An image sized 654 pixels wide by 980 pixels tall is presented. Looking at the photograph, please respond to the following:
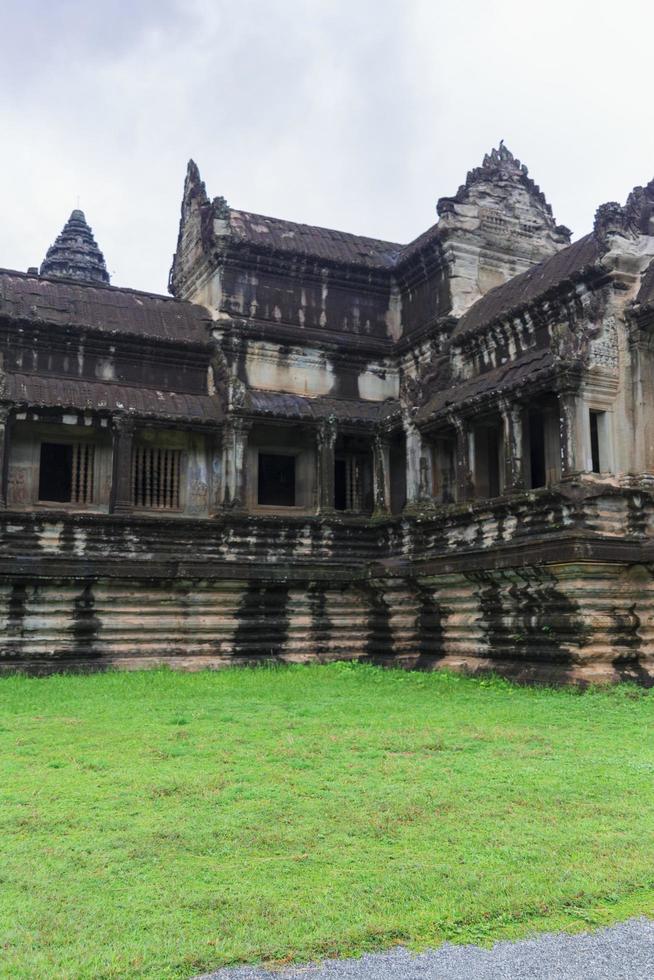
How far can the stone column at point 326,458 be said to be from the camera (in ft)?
66.0

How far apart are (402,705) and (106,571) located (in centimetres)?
738

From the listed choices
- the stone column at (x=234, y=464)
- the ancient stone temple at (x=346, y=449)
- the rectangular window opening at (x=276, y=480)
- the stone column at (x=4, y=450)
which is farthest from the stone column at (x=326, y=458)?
the stone column at (x=4, y=450)

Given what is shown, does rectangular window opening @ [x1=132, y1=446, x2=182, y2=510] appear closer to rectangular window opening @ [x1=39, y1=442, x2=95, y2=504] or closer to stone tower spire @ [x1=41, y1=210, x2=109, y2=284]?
rectangular window opening @ [x1=39, y1=442, x2=95, y2=504]

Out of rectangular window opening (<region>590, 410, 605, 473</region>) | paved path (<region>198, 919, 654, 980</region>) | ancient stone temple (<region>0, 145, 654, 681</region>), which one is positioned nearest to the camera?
paved path (<region>198, 919, 654, 980</region>)

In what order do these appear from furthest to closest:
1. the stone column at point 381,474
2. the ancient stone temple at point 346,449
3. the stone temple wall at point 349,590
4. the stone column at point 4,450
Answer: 1. the stone column at point 381,474
2. the stone column at point 4,450
3. the ancient stone temple at point 346,449
4. the stone temple wall at point 349,590

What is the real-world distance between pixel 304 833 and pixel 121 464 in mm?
13414

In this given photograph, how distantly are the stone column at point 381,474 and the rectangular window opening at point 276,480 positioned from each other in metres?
2.12

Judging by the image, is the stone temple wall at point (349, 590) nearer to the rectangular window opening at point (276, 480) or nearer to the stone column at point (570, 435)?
the stone column at point (570, 435)

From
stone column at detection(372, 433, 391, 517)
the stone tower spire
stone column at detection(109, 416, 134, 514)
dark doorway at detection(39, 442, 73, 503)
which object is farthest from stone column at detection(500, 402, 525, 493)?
the stone tower spire

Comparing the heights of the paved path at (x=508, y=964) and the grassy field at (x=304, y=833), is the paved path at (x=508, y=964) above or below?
below

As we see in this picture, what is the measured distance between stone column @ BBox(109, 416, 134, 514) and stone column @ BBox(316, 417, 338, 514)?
4234 mm

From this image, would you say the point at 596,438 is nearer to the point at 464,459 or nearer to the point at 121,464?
the point at 464,459

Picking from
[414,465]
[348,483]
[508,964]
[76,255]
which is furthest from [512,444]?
[76,255]

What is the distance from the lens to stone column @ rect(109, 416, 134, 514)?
18.5 m
